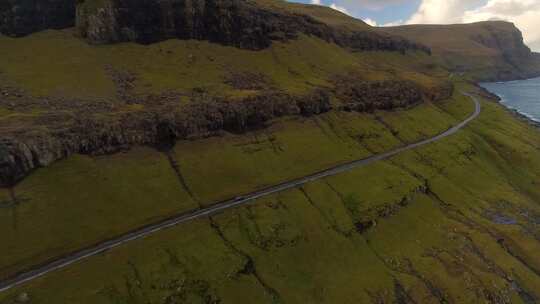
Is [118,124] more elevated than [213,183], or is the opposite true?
[118,124]

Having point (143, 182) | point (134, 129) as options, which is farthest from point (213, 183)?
point (134, 129)

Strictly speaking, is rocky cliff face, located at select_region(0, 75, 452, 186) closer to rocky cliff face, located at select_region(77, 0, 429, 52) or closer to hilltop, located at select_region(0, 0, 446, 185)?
hilltop, located at select_region(0, 0, 446, 185)

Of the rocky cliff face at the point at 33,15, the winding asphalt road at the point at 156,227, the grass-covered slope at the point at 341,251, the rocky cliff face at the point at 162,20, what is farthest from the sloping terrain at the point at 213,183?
the winding asphalt road at the point at 156,227

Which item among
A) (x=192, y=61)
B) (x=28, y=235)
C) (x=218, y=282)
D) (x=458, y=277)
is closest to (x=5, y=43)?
(x=192, y=61)

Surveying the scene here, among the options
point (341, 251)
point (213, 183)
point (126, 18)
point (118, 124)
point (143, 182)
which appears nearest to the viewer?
point (143, 182)

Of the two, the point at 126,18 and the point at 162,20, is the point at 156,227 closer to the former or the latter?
the point at 126,18

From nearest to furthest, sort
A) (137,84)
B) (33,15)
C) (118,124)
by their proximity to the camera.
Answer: (118,124), (137,84), (33,15)

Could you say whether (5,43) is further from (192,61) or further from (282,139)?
(282,139)
